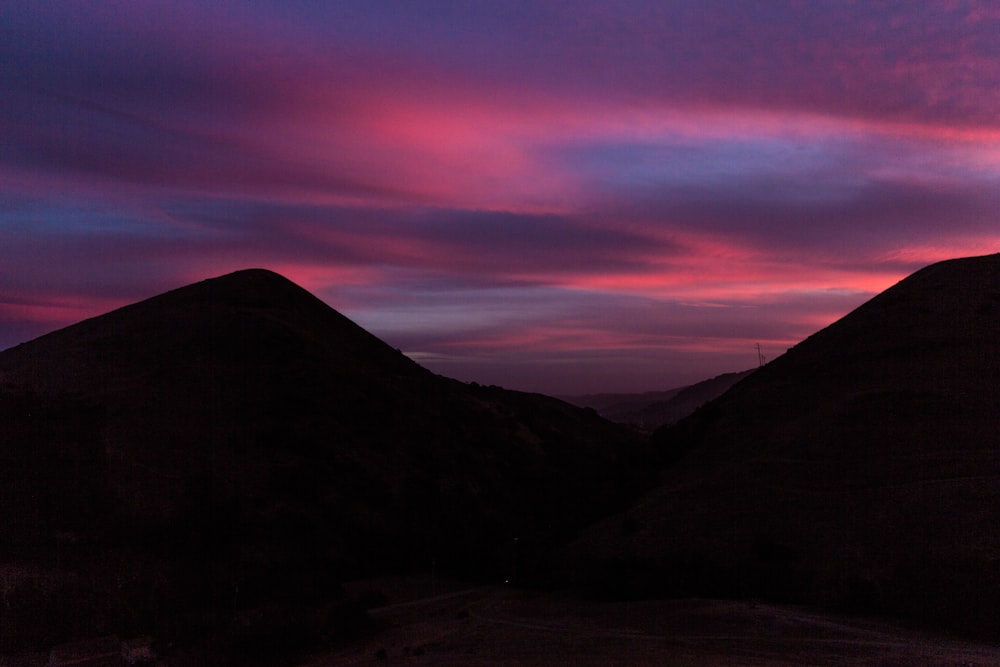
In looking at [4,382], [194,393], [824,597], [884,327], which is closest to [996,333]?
[884,327]

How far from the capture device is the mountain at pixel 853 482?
1867 centimetres

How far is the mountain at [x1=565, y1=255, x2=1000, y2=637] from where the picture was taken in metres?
18.7

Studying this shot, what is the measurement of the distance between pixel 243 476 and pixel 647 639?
63.5 ft

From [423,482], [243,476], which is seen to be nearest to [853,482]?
[423,482]

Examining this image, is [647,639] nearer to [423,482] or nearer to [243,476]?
[243,476]

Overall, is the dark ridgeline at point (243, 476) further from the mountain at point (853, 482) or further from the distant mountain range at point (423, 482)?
the mountain at point (853, 482)

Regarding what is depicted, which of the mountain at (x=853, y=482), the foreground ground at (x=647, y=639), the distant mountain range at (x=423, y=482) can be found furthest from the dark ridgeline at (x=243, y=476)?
the mountain at (x=853, y=482)

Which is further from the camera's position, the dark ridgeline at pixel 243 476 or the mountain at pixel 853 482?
the dark ridgeline at pixel 243 476

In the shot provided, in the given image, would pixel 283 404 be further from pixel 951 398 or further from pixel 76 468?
pixel 951 398

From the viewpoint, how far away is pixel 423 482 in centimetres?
3388

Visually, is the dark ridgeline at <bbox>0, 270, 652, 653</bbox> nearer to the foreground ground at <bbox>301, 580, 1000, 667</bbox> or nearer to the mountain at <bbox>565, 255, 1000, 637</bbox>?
the foreground ground at <bbox>301, 580, 1000, 667</bbox>

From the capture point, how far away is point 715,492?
2723cm

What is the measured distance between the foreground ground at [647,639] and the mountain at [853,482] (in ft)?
6.38

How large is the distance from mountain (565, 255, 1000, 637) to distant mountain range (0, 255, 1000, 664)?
96 mm
